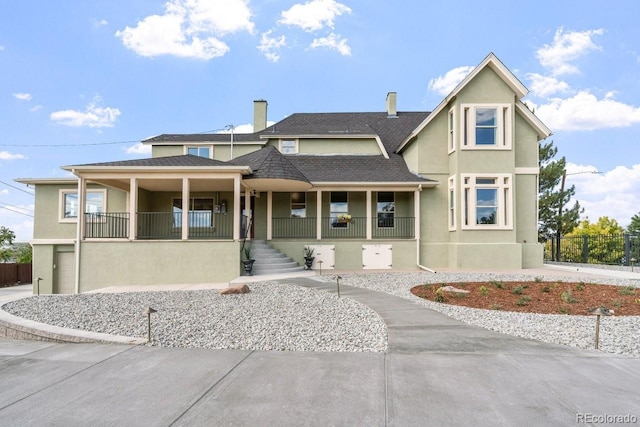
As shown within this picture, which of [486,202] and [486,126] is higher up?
[486,126]

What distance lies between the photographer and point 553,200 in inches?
1000

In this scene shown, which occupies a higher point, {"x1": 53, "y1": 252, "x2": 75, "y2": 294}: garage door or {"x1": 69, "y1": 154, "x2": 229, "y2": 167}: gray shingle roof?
{"x1": 69, "y1": 154, "x2": 229, "y2": 167}: gray shingle roof

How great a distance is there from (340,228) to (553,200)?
59.5 feet

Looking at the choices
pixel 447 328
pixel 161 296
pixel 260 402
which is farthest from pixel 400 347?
pixel 161 296

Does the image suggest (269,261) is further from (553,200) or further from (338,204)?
(553,200)

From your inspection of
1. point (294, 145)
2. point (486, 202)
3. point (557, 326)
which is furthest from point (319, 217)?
point (557, 326)

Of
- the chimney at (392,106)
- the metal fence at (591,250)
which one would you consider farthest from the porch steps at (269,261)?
the metal fence at (591,250)

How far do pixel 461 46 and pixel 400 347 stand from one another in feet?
46.3

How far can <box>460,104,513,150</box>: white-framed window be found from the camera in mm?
14750

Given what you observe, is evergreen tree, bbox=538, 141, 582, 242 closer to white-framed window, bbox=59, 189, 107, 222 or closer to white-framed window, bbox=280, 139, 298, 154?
white-framed window, bbox=280, 139, 298, 154

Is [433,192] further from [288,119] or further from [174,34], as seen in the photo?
[174,34]

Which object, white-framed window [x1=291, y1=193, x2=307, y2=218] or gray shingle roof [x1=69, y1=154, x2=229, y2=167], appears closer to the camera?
gray shingle roof [x1=69, y1=154, x2=229, y2=167]

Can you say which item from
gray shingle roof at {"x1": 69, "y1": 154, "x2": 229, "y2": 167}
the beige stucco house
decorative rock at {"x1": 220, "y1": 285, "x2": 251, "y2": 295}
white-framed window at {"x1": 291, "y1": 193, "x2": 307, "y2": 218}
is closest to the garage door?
the beige stucco house

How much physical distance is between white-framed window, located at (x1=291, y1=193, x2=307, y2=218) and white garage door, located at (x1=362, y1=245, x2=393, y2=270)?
3299mm
